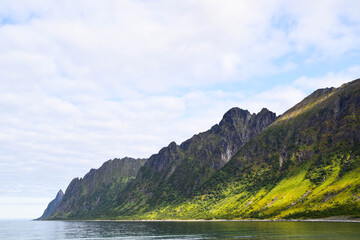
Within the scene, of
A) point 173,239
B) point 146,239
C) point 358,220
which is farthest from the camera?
point 358,220

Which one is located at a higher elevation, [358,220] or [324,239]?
[324,239]

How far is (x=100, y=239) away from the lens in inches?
6590

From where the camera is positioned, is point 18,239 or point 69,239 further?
point 18,239

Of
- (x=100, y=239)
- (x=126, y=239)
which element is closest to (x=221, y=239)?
(x=126, y=239)

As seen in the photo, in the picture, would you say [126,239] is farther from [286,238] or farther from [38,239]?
[286,238]

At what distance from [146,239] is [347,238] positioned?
298 feet

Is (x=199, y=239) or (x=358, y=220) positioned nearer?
(x=199, y=239)

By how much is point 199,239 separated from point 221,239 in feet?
36.6

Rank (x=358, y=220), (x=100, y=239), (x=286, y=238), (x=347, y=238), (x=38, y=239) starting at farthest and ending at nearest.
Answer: (x=358, y=220), (x=38, y=239), (x=100, y=239), (x=286, y=238), (x=347, y=238)

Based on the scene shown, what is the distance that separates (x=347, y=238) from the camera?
10669 centimetres

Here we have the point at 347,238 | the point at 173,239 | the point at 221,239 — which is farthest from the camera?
the point at 173,239

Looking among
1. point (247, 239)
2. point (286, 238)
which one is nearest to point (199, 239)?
point (247, 239)

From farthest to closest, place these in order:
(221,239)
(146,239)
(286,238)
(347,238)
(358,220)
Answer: (358,220)
(146,239)
(221,239)
(286,238)
(347,238)

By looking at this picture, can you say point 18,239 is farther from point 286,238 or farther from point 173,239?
point 286,238
